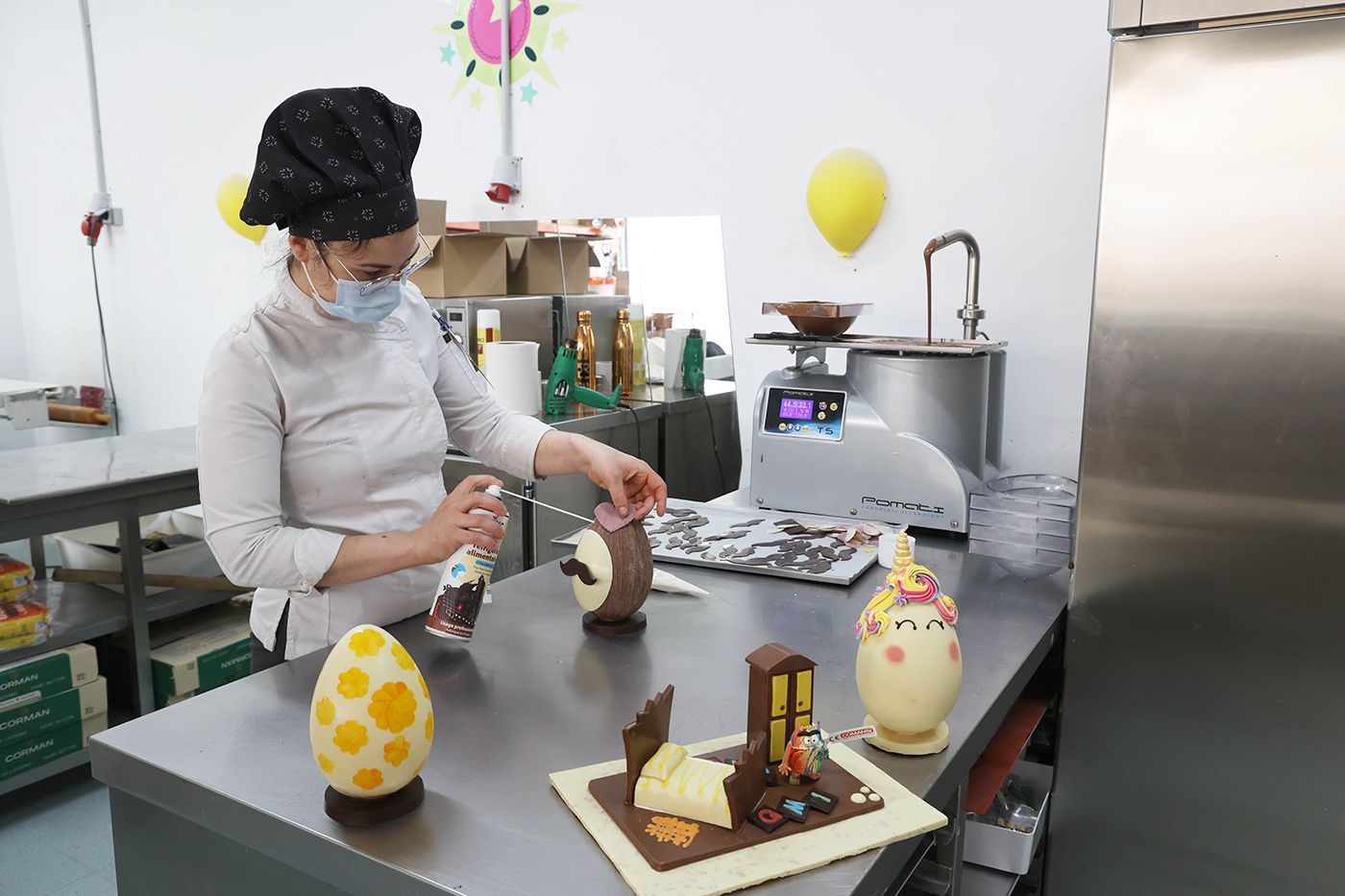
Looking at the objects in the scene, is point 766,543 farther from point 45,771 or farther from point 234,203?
point 234,203

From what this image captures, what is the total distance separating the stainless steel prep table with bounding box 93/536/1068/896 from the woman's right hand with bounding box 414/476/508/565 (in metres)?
0.17

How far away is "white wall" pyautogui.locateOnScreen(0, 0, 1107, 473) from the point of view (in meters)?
2.36

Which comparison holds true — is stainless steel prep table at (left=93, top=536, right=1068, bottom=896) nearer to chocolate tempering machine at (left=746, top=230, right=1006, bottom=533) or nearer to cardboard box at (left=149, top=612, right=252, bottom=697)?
chocolate tempering machine at (left=746, top=230, right=1006, bottom=533)

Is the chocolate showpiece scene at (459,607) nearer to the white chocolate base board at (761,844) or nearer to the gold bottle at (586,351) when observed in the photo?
the white chocolate base board at (761,844)

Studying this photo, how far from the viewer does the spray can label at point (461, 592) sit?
1442 millimetres

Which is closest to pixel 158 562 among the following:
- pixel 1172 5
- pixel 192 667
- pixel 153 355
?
pixel 192 667

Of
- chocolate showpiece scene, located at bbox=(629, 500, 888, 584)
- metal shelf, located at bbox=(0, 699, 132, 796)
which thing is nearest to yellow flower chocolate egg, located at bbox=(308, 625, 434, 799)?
chocolate showpiece scene, located at bbox=(629, 500, 888, 584)

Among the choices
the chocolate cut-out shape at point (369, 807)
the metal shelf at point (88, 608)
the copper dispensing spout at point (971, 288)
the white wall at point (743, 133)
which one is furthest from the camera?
the metal shelf at point (88, 608)

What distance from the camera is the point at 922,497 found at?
6.80 ft

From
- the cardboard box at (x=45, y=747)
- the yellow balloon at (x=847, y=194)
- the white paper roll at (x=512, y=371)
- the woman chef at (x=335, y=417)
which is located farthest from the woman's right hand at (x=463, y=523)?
the cardboard box at (x=45, y=747)

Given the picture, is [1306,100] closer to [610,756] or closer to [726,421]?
[610,756]

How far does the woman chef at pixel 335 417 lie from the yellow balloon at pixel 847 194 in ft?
3.67

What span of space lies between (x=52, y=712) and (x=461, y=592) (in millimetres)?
2108

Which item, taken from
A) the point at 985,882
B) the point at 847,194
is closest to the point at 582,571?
the point at 985,882
